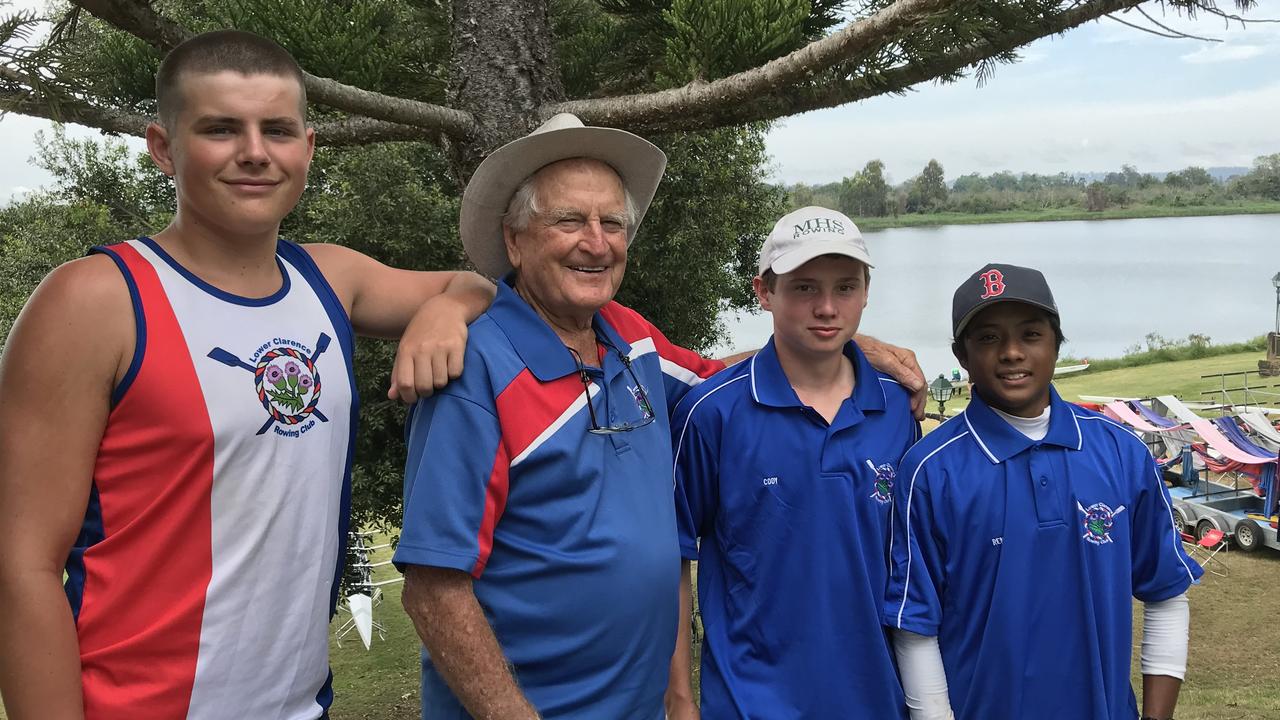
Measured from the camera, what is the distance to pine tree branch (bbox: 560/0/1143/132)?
12.5 ft

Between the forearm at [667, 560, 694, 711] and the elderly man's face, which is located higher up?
the elderly man's face

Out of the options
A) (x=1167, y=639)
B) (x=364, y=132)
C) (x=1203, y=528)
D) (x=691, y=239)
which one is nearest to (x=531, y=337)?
(x=1167, y=639)

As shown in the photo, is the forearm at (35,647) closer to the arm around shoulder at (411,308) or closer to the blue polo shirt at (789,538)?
the arm around shoulder at (411,308)

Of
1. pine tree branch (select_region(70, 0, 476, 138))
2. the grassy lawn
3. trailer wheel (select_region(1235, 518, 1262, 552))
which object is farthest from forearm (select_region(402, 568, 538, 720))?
trailer wheel (select_region(1235, 518, 1262, 552))

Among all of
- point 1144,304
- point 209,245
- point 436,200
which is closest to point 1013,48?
point 209,245

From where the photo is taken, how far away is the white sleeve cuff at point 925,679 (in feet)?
7.38

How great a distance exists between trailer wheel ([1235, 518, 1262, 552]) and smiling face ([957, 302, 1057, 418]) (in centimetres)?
1573

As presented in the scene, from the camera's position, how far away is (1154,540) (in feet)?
→ 7.61

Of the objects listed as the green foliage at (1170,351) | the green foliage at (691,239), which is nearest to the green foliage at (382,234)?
the green foliage at (691,239)

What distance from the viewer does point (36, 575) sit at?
170 centimetres

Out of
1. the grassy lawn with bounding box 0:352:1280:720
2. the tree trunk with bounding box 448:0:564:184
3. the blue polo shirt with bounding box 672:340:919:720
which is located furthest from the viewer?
Result: the grassy lawn with bounding box 0:352:1280:720

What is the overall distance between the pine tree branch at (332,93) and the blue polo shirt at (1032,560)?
7.51ft

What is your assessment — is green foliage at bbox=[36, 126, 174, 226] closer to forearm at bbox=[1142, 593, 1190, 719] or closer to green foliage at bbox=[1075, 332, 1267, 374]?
forearm at bbox=[1142, 593, 1190, 719]

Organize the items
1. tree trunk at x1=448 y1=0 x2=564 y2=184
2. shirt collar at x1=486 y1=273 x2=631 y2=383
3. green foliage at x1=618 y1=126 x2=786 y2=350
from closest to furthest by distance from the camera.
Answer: shirt collar at x1=486 y1=273 x2=631 y2=383 → tree trunk at x1=448 y1=0 x2=564 y2=184 → green foliage at x1=618 y1=126 x2=786 y2=350
